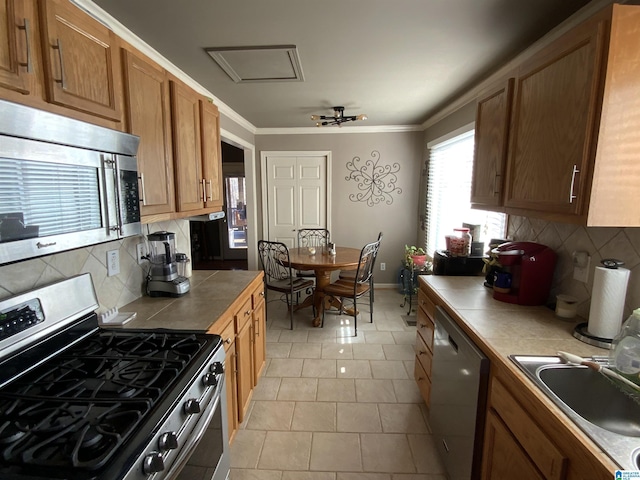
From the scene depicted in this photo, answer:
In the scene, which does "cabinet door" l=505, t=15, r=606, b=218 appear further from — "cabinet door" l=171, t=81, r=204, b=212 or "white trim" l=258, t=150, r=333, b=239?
"white trim" l=258, t=150, r=333, b=239

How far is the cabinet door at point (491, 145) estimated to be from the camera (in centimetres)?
175

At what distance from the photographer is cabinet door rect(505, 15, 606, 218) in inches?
45.1

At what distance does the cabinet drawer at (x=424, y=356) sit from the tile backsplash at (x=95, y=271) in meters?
1.81

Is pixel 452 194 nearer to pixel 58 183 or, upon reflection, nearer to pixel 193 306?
pixel 193 306

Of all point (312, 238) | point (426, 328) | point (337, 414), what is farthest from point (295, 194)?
point (337, 414)

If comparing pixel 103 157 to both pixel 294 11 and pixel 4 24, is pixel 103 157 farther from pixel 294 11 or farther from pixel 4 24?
pixel 294 11

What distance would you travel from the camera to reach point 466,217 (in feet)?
10.2

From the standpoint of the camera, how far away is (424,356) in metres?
2.13

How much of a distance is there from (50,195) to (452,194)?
11.1 ft

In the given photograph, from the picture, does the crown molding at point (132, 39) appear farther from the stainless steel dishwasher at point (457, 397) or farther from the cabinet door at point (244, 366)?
the stainless steel dishwasher at point (457, 397)

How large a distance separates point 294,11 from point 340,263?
2.25m

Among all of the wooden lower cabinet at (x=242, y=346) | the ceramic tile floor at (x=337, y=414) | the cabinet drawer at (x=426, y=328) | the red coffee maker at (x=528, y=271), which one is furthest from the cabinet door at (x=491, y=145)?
the wooden lower cabinet at (x=242, y=346)

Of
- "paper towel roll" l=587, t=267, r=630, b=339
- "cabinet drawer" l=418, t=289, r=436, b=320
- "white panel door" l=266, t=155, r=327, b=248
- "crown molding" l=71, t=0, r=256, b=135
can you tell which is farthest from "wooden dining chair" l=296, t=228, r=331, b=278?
"paper towel roll" l=587, t=267, r=630, b=339

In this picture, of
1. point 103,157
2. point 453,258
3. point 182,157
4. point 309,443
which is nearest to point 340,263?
point 453,258
